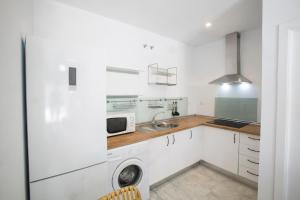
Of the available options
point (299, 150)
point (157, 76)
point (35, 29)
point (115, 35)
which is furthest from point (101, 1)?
point (299, 150)

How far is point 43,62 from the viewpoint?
0.99 meters

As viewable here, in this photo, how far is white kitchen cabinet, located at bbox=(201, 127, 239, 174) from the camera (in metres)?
2.13

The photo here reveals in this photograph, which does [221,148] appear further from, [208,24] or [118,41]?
[118,41]

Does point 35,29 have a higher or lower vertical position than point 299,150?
higher

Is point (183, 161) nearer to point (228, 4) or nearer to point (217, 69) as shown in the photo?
point (217, 69)

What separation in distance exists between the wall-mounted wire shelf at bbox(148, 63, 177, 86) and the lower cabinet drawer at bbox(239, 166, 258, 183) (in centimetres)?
184

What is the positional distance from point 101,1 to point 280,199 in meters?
2.81

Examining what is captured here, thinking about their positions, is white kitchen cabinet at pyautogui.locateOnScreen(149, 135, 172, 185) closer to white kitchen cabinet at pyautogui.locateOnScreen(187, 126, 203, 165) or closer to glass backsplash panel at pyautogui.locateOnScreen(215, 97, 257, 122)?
white kitchen cabinet at pyautogui.locateOnScreen(187, 126, 203, 165)

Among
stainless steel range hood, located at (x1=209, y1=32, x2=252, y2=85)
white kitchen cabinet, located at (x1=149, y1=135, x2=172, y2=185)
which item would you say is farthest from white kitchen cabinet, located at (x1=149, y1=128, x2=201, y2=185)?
stainless steel range hood, located at (x1=209, y1=32, x2=252, y2=85)

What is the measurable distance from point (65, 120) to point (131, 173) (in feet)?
3.62

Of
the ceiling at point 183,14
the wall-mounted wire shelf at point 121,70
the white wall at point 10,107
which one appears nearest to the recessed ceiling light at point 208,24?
the ceiling at point 183,14

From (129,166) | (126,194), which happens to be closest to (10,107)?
(126,194)

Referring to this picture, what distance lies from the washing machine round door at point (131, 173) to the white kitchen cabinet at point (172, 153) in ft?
0.74

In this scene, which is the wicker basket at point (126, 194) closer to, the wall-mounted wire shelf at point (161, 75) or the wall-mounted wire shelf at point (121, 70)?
the wall-mounted wire shelf at point (121, 70)
